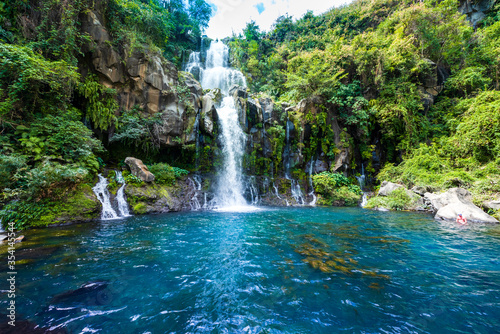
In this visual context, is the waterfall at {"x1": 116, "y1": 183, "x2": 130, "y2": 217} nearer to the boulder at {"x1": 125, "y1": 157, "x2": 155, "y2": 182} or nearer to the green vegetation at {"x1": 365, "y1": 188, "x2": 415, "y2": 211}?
the boulder at {"x1": 125, "y1": 157, "x2": 155, "y2": 182}

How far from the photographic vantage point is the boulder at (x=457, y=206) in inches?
312

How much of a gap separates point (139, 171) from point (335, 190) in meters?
13.6

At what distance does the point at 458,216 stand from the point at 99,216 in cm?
1502

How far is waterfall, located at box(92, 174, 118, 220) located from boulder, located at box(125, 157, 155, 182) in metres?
1.49

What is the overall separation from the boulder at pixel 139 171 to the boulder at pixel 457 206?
14.2 meters

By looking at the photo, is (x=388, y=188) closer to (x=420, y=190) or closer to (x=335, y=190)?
(x=420, y=190)

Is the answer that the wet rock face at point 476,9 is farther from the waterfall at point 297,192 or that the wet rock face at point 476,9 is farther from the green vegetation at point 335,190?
the waterfall at point 297,192

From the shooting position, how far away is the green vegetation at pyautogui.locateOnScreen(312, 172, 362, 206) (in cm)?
1419

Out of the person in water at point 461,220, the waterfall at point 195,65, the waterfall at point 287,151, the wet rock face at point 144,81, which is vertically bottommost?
the person in water at point 461,220

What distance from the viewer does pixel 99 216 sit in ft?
24.7

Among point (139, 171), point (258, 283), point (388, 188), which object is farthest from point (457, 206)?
point (139, 171)

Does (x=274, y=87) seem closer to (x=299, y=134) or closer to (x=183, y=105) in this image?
(x=299, y=134)

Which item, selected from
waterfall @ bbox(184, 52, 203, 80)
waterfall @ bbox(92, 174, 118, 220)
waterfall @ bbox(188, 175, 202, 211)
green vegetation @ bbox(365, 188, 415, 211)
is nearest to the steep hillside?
green vegetation @ bbox(365, 188, 415, 211)

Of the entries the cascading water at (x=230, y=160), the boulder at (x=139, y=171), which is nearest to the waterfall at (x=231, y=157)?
the cascading water at (x=230, y=160)
